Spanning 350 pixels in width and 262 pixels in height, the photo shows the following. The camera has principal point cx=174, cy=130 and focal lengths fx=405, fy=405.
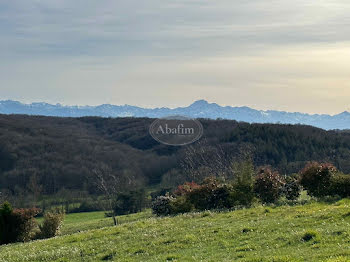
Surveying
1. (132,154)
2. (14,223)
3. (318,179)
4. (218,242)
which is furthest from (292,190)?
(132,154)

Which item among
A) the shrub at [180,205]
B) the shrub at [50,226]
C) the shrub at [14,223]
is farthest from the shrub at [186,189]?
the shrub at [14,223]

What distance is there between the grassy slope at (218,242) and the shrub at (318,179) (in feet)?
22.4

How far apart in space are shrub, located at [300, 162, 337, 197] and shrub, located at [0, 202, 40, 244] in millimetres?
20210

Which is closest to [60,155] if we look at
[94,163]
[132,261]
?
[94,163]

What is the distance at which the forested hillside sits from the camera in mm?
115188

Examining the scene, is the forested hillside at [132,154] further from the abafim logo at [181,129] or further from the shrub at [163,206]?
the shrub at [163,206]

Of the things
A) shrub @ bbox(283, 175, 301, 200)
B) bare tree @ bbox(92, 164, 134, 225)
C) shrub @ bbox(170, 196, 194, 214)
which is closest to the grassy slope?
shrub @ bbox(283, 175, 301, 200)

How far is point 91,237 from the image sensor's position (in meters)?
22.1

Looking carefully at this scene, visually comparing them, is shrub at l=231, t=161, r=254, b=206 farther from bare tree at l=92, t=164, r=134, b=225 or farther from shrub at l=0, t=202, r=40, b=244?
bare tree at l=92, t=164, r=134, b=225

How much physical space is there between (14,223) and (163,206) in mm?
11394

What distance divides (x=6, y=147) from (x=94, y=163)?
3293 cm

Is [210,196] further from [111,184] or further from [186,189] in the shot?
[111,184]

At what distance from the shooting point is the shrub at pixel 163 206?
32.5 metres

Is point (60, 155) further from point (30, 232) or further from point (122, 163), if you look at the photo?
point (30, 232)
